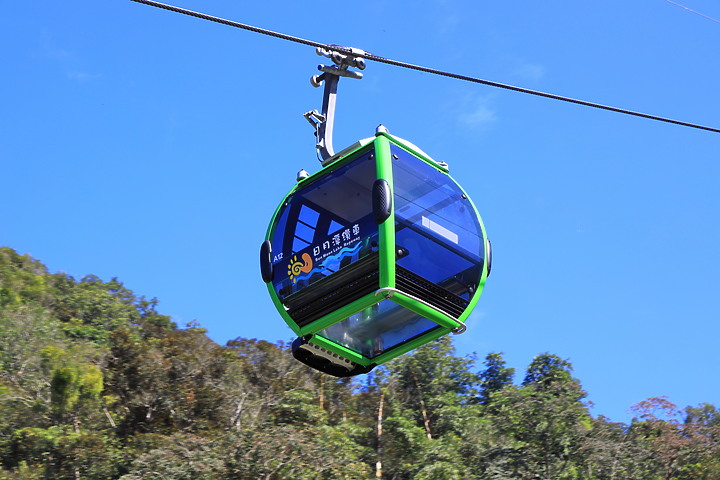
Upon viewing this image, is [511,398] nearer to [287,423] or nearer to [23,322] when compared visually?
[287,423]

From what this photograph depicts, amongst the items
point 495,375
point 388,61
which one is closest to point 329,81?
point 388,61

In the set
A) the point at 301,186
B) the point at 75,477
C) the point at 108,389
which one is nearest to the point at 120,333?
the point at 108,389

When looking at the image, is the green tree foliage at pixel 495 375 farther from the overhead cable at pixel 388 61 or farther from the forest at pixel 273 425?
the overhead cable at pixel 388 61

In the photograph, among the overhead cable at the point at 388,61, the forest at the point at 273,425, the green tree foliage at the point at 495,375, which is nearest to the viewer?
the overhead cable at the point at 388,61

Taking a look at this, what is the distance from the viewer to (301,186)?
7.29m

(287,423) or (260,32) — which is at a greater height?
(287,423)

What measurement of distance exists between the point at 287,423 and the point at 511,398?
5.64m

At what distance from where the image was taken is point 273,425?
72.0ft

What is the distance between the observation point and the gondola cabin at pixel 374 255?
21.9 feet

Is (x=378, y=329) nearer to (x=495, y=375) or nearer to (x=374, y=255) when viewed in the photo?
(x=374, y=255)

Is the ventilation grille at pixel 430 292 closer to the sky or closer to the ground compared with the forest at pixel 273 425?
closer to the ground

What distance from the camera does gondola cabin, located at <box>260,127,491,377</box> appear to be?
6.66m

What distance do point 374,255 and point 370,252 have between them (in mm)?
40

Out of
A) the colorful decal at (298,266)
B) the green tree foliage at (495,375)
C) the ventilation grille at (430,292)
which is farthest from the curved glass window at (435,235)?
the green tree foliage at (495,375)
